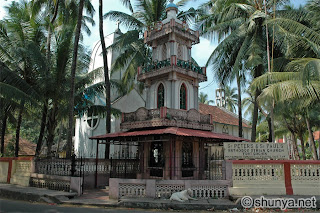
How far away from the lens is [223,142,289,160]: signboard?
1228 centimetres

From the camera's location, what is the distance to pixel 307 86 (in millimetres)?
13766

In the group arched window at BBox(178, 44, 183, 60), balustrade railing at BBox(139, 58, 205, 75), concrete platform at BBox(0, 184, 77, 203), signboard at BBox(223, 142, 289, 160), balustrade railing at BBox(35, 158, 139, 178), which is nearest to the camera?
concrete platform at BBox(0, 184, 77, 203)

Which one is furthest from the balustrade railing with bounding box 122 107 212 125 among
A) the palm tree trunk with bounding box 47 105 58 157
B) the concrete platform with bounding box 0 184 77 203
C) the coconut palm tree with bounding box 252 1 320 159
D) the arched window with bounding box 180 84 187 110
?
the concrete platform with bounding box 0 184 77 203

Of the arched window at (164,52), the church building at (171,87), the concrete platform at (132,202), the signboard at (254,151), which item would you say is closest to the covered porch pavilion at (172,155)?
the church building at (171,87)

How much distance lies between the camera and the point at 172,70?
16188mm

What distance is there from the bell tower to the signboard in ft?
16.7

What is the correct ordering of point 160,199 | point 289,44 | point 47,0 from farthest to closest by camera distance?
point 47,0, point 289,44, point 160,199

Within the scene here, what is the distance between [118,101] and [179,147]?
434 inches

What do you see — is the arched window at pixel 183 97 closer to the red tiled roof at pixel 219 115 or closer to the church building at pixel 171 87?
the church building at pixel 171 87

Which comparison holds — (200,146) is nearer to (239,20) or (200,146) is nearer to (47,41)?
(239,20)

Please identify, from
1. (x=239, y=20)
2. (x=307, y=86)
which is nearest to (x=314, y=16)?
(x=239, y=20)
